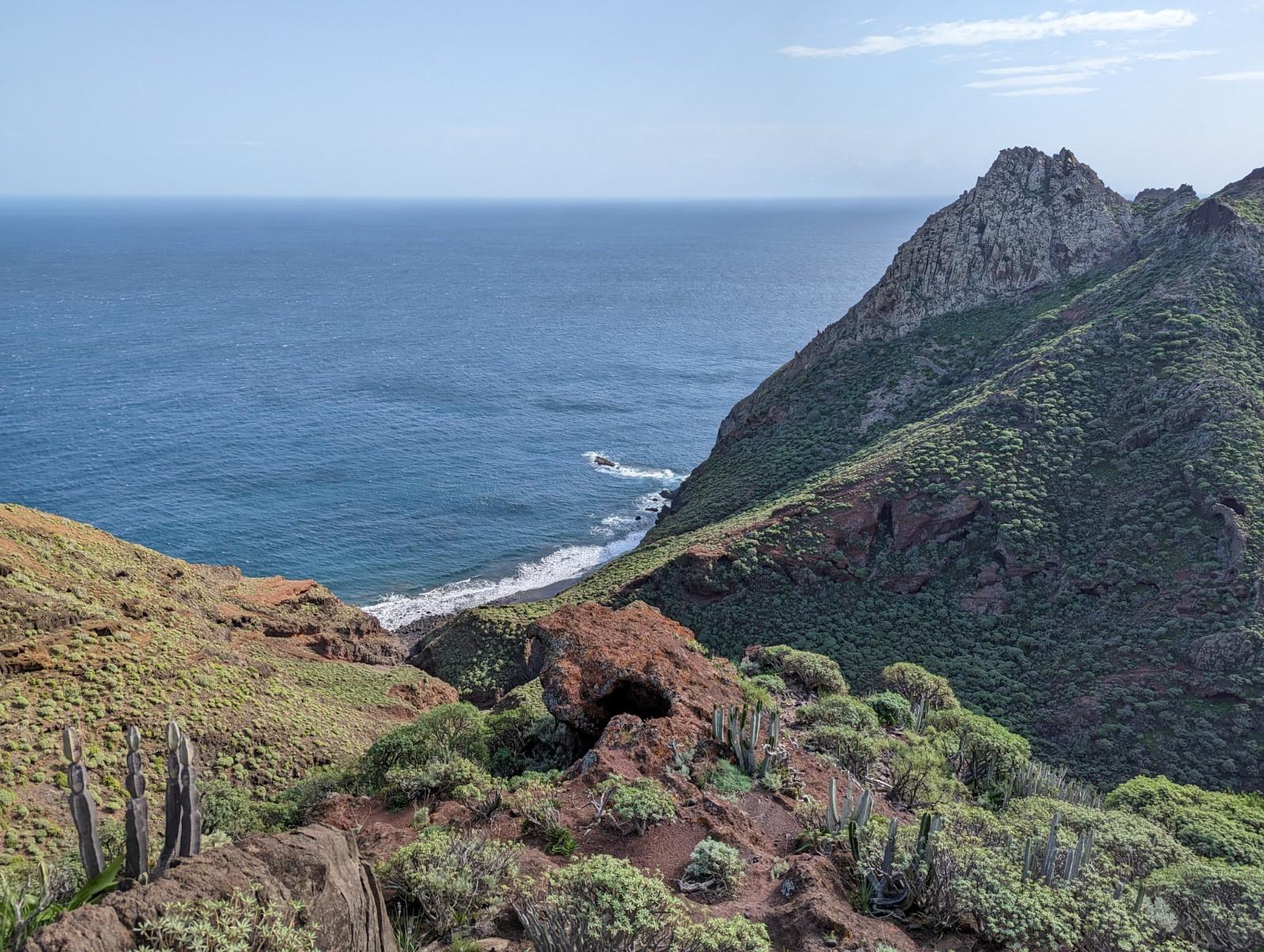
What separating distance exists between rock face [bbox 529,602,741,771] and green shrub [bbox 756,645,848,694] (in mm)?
4736

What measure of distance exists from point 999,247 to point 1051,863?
61.3 meters

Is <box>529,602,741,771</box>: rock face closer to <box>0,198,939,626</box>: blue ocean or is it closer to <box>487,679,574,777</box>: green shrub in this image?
<box>487,679,574,777</box>: green shrub

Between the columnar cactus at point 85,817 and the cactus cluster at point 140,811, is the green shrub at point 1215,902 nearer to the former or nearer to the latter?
the cactus cluster at point 140,811

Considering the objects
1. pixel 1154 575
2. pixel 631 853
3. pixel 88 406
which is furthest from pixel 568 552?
pixel 88 406

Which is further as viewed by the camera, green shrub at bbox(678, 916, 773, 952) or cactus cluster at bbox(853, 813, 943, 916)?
cactus cluster at bbox(853, 813, 943, 916)

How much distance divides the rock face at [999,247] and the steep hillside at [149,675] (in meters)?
41.2

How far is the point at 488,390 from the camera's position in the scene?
108 metres

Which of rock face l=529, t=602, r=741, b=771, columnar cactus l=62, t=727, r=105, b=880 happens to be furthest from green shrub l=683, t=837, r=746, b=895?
columnar cactus l=62, t=727, r=105, b=880

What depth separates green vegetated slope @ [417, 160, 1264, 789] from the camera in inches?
1388

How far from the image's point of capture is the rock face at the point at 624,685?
21828mm

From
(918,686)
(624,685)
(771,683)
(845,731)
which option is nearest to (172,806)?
(624,685)

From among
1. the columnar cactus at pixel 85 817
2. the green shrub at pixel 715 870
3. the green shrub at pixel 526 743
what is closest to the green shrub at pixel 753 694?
the green shrub at pixel 526 743

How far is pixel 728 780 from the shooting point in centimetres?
2045

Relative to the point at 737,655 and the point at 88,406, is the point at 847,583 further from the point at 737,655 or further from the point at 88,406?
the point at 88,406
